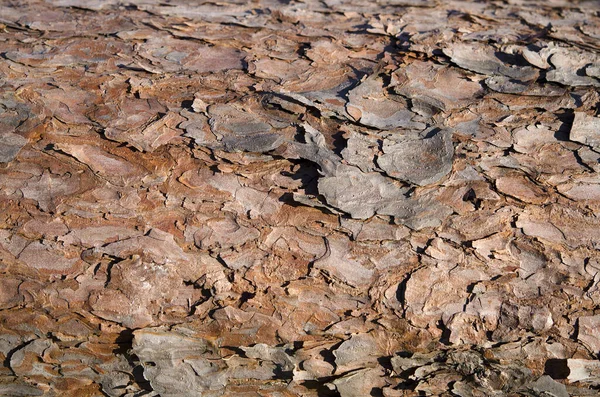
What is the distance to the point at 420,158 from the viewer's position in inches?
53.2

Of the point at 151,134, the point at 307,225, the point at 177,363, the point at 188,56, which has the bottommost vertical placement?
the point at 177,363

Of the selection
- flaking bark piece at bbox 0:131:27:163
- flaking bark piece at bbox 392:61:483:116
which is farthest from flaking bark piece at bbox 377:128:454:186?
flaking bark piece at bbox 0:131:27:163

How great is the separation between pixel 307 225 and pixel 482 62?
0.63 m

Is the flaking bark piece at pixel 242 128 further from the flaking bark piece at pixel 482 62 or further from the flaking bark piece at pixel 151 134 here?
the flaking bark piece at pixel 482 62

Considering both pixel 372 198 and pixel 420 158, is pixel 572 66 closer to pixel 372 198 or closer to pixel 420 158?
pixel 420 158

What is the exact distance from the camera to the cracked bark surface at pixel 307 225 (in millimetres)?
1312

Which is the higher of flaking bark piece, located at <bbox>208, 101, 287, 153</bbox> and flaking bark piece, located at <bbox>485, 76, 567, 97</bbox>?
flaking bark piece, located at <bbox>485, 76, 567, 97</bbox>

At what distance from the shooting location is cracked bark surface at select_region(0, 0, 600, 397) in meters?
1.31

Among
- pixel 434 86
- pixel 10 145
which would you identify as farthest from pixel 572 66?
pixel 10 145

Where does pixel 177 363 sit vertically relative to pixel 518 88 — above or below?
below

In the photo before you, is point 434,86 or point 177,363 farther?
point 434,86

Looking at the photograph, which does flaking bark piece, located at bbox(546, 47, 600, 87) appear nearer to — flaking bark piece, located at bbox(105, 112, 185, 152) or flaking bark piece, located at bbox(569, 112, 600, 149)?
flaking bark piece, located at bbox(569, 112, 600, 149)

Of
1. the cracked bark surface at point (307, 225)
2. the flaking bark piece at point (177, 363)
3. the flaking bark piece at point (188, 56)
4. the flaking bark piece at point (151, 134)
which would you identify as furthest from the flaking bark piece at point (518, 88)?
the flaking bark piece at point (177, 363)

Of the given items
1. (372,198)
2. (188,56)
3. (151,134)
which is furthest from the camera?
(188,56)
